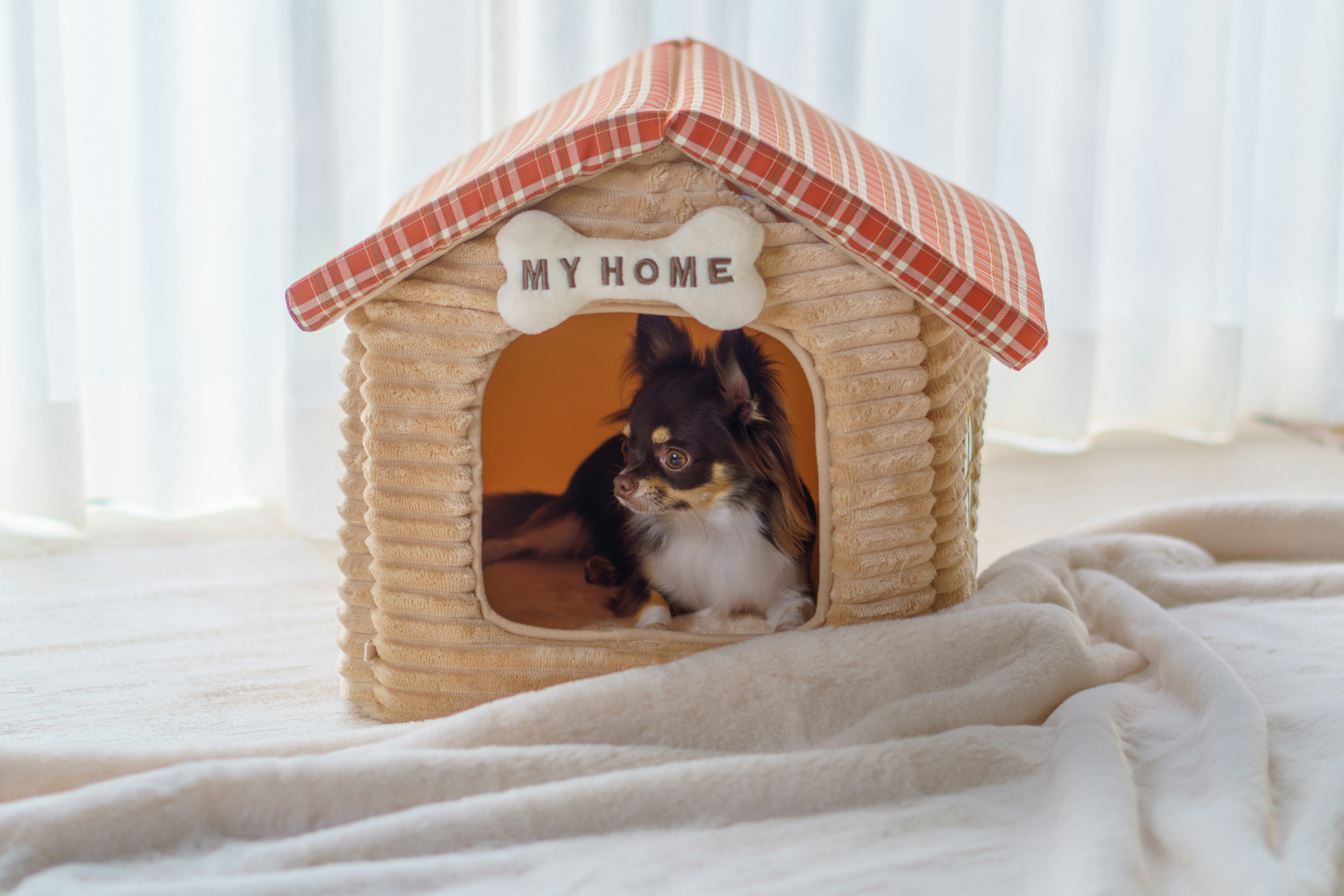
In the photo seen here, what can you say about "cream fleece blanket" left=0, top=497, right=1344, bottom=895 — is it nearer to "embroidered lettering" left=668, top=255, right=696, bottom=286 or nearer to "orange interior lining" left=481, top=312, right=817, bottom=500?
"embroidered lettering" left=668, top=255, right=696, bottom=286

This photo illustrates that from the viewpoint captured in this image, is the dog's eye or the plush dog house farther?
the dog's eye

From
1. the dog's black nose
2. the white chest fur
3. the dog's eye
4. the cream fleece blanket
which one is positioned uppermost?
the dog's eye

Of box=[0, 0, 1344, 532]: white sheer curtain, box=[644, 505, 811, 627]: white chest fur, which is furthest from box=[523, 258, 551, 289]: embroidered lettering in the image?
box=[0, 0, 1344, 532]: white sheer curtain

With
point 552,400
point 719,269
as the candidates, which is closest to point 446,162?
point 552,400

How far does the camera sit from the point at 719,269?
135 centimetres

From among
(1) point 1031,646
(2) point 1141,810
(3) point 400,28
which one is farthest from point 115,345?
(2) point 1141,810

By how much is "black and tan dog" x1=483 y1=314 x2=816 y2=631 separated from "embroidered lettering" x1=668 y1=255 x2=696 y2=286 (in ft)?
0.67

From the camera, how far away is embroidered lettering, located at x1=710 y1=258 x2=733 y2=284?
4.42ft

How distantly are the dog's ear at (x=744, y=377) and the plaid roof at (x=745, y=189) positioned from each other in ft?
0.78

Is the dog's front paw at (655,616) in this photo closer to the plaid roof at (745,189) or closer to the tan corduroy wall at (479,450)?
the tan corduroy wall at (479,450)

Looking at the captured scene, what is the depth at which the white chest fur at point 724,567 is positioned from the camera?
1.63m

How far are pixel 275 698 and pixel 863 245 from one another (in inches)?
43.4

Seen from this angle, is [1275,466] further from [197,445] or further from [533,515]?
[197,445]

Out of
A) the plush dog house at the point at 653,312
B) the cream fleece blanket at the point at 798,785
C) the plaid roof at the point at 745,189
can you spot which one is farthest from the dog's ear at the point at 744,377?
the cream fleece blanket at the point at 798,785
